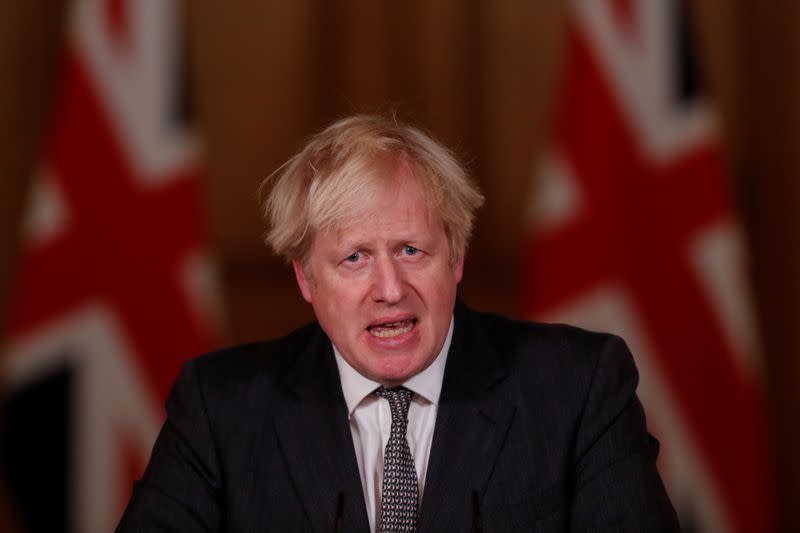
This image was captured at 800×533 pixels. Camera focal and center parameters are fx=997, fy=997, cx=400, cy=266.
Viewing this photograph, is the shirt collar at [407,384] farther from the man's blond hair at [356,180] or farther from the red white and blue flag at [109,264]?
the red white and blue flag at [109,264]

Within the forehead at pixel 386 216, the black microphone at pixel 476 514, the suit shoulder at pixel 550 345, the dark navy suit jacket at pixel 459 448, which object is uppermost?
the forehead at pixel 386 216

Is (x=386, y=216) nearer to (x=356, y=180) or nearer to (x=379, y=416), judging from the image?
(x=356, y=180)

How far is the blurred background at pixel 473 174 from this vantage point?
3361 millimetres

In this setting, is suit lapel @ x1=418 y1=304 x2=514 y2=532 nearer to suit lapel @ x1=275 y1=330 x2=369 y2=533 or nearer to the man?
the man

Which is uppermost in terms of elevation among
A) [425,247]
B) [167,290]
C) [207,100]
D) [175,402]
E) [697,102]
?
[207,100]

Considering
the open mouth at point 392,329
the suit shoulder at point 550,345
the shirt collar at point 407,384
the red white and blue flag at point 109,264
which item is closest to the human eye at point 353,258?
the open mouth at point 392,329

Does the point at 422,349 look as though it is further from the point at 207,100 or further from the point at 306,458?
the point at 207,100

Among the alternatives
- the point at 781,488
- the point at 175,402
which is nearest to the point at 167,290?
the point at 175,402

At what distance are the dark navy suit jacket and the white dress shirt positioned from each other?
0.08ft

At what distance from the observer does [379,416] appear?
1961 millimetres

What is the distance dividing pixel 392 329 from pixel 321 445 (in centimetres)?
27

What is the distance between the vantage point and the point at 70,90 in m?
3.36

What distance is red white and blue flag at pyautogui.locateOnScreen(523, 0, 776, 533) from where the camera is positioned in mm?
3367

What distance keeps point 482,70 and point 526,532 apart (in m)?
2.23
